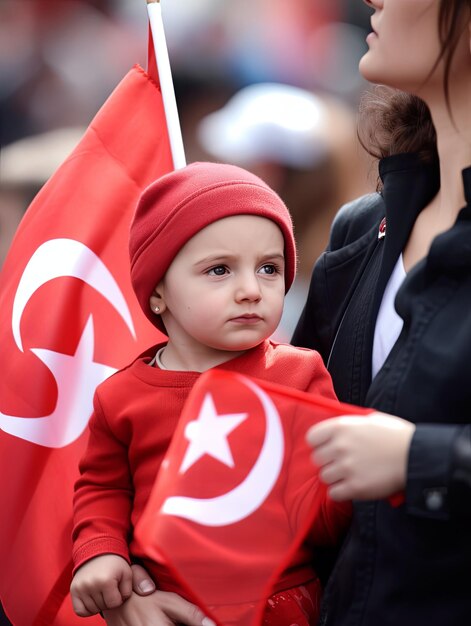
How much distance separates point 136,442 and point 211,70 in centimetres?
393

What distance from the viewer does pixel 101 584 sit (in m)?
2.02

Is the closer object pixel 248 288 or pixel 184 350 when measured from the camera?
pixel 248 288

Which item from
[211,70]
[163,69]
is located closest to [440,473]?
[163,69]

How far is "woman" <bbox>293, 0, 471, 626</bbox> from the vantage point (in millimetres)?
A: 1625

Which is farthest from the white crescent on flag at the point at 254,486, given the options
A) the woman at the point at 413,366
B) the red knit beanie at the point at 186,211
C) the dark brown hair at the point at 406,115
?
the dark brown hair at the point at 406,115

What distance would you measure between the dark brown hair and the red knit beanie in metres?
0.29

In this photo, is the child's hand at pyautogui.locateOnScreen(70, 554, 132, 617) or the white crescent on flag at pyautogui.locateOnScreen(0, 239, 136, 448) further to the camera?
the white crescent on flag at pyautogui.locateOnScreen(0, 239, 136, 448)

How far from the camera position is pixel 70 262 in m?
2.74

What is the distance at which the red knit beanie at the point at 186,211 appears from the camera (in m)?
2.10

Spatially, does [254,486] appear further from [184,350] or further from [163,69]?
[163,69]

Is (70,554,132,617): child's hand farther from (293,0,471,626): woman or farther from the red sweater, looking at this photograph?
(293,0,471,626): woman

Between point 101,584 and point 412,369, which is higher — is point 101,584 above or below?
below

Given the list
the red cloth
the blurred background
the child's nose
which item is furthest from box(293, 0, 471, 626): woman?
the blurred background

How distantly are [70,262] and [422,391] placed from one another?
1245mm
